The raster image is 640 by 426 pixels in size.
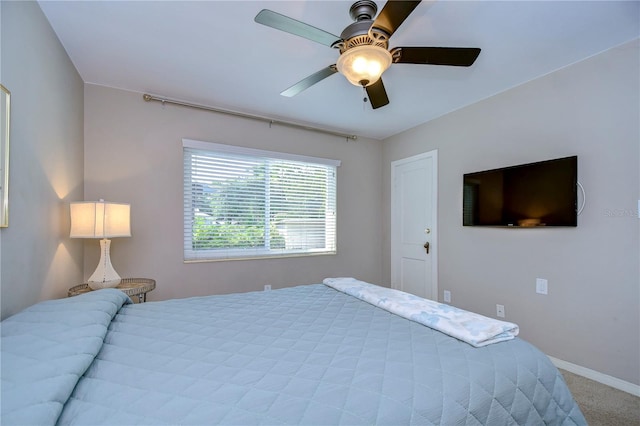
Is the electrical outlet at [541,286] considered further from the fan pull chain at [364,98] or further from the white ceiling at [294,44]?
the fan pull chain at [364,98]

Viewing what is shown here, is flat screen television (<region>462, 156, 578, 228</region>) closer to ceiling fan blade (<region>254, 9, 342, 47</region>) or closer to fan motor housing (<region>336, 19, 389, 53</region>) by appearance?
fan motor housing (<region>336, 19, 389, 53</region>)

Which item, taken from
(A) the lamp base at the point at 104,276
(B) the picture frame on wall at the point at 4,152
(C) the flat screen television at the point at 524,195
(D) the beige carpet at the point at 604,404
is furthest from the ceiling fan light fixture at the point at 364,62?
(D) the beige carpet at the point at 604,404

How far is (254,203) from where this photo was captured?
11.2 ft

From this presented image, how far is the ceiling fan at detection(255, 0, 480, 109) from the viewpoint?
1.41m

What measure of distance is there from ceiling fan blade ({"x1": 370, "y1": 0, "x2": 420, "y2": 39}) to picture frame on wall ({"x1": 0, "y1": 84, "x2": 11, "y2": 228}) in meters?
1.68

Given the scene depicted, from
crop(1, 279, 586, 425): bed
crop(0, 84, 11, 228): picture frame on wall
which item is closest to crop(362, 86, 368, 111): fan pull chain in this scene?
crop(1, 279, 586, 425): bed

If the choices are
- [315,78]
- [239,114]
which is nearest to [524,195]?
[315,78]

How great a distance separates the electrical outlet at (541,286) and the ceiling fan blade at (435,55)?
192cm

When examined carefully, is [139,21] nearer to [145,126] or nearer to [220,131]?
[145,126]

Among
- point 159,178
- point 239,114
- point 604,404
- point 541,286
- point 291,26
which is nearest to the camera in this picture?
point 291,26

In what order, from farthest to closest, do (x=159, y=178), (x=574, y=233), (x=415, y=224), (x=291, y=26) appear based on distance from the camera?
(x=415, y=224), (x=159, y=178), (x=574, y=233), (x=291, y=26)

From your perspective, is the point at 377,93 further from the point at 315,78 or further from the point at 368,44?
the point at 368,44

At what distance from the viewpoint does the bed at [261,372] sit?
79cm

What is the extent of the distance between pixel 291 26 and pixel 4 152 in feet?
4.59
